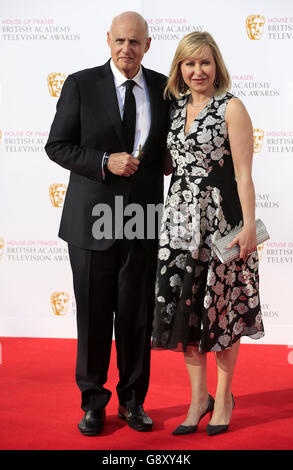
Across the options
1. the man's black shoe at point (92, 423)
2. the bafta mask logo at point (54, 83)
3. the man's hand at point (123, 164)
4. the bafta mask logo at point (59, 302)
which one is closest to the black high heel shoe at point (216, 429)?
the man's black shoe at point (92, 423)

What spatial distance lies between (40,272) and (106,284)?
6.16 feet

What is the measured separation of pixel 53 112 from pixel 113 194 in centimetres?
193

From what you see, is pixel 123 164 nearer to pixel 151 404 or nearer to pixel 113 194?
pixel 113 194

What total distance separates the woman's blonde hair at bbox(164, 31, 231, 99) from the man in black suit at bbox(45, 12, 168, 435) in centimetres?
8

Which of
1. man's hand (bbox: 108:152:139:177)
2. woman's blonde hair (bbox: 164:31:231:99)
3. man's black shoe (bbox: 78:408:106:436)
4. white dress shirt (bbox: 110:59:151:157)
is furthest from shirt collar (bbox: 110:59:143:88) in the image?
man's black shoe (bbox: 78:408:106:436)

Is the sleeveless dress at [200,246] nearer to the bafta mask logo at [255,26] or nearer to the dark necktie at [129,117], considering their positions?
the dark necktie at [129,117]

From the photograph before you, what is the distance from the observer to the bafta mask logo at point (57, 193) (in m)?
4.20

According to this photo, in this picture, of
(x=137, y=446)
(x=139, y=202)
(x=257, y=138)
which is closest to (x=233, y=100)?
(x=139, y=202)

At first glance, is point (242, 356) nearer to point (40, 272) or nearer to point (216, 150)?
point (40, 272)

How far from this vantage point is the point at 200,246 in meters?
2.36

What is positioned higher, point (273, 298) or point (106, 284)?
point (106, 284)

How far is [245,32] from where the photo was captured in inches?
157

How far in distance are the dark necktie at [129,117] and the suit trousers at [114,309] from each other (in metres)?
0.39

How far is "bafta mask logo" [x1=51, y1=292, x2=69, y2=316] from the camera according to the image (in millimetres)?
4273
